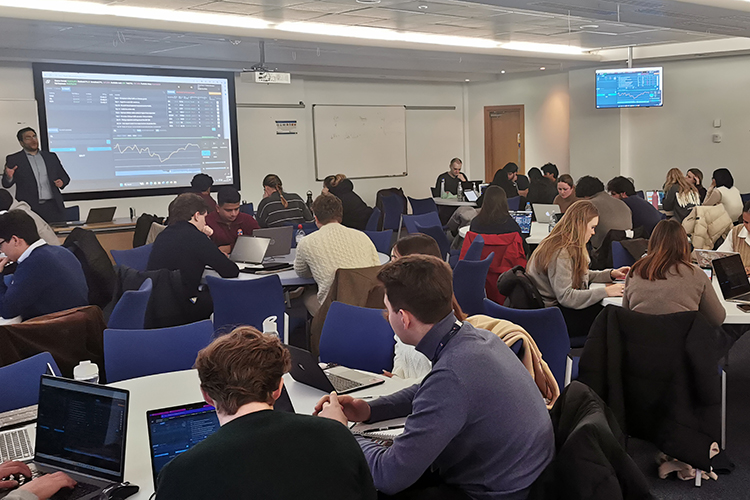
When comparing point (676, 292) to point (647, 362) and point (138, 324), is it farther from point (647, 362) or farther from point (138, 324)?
point (138, 324)

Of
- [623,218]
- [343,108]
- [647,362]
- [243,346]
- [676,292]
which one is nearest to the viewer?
[243,346]

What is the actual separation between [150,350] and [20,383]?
0.59 m

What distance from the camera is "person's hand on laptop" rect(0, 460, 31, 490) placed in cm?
207

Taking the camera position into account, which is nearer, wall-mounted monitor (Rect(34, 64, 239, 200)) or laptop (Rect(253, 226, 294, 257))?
laptop (Rect(253, 226, 294, 257))

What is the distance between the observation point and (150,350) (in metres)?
3.25

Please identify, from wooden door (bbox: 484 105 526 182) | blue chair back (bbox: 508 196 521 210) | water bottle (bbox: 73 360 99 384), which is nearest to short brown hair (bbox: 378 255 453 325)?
water bottle (bbox: 73 360 99 384)

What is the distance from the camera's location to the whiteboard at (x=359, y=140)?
513 inches

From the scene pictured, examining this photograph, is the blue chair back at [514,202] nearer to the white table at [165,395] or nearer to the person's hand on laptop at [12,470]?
the white table at [165,395]

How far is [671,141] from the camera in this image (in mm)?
12133

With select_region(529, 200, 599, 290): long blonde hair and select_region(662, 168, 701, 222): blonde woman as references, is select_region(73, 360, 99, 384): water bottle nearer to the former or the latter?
select_region(529, 200, 599, 290): long blonde hair

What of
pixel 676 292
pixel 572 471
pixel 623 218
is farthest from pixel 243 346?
pixel 623 218

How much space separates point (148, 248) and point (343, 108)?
7897 millimetres

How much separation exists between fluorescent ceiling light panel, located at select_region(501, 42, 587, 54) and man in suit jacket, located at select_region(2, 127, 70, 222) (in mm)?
6404

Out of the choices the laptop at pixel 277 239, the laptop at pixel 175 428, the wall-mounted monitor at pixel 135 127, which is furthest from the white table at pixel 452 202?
the laptop at pixel 175 428
